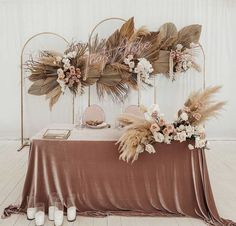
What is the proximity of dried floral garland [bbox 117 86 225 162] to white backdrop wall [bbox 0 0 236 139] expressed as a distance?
11.3ft

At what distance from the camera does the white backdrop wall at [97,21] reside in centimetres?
614

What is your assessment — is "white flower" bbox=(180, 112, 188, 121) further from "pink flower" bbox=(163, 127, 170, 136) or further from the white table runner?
the white table runner

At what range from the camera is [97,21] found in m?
6.17

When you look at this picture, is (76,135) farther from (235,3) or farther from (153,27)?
(235,3)

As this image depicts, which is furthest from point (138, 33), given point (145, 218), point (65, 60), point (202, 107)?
point (145, 218)

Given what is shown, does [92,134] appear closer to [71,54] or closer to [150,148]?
[150,148]

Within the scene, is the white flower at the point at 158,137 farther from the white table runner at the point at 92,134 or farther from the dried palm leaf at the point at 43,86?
the dried palm leaf at the point at 43,86

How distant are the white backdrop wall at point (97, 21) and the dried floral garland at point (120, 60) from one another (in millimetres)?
427

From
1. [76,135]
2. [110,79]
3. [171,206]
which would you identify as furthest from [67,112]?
[171,206]

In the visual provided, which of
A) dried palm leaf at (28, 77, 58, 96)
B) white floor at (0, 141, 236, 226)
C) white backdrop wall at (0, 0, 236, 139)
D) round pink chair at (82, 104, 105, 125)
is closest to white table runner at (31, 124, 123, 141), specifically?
white floor at (0, 141, 236, 226)

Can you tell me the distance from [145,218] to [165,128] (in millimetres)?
827

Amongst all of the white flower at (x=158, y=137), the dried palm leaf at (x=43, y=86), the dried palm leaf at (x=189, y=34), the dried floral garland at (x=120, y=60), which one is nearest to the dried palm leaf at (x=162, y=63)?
the dried floral garland at (x=120, y=60)

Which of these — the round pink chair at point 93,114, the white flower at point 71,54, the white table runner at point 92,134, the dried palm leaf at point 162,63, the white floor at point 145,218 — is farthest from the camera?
the dried palm leaf at point 162,63

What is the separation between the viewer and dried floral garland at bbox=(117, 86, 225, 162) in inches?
108
